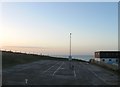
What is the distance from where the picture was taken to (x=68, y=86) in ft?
73.3

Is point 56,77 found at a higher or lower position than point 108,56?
lower

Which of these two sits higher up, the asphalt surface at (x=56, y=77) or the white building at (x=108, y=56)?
the white building at (x=108, y=56)

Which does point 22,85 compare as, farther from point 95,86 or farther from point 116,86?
point 116,86

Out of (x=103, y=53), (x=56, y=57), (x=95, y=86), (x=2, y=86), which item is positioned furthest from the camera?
(x=56, y=57)

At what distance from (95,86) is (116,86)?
201 centimetres

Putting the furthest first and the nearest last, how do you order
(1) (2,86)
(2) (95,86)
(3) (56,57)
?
(3) (56,57)
(2) (95,86)
(1) (2,86)

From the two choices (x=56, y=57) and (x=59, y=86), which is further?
(x=56, y=57)

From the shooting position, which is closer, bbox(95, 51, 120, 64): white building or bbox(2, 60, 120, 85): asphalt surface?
bbox(2, 60, 120, 85): asphalt surface

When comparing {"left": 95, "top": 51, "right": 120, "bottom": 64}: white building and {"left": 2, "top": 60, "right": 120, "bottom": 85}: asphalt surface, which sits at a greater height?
{"left": 95, "top": 51, "right": 120, "bottom": 64}: white building

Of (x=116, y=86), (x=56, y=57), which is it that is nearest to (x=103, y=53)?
(x=56, y=57)

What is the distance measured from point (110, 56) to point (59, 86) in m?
80.2

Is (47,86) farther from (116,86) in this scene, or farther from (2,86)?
(116,86)

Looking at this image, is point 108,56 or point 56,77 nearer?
point 56,77

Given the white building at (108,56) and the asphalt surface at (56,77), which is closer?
the asphalt surface at (56,77)
